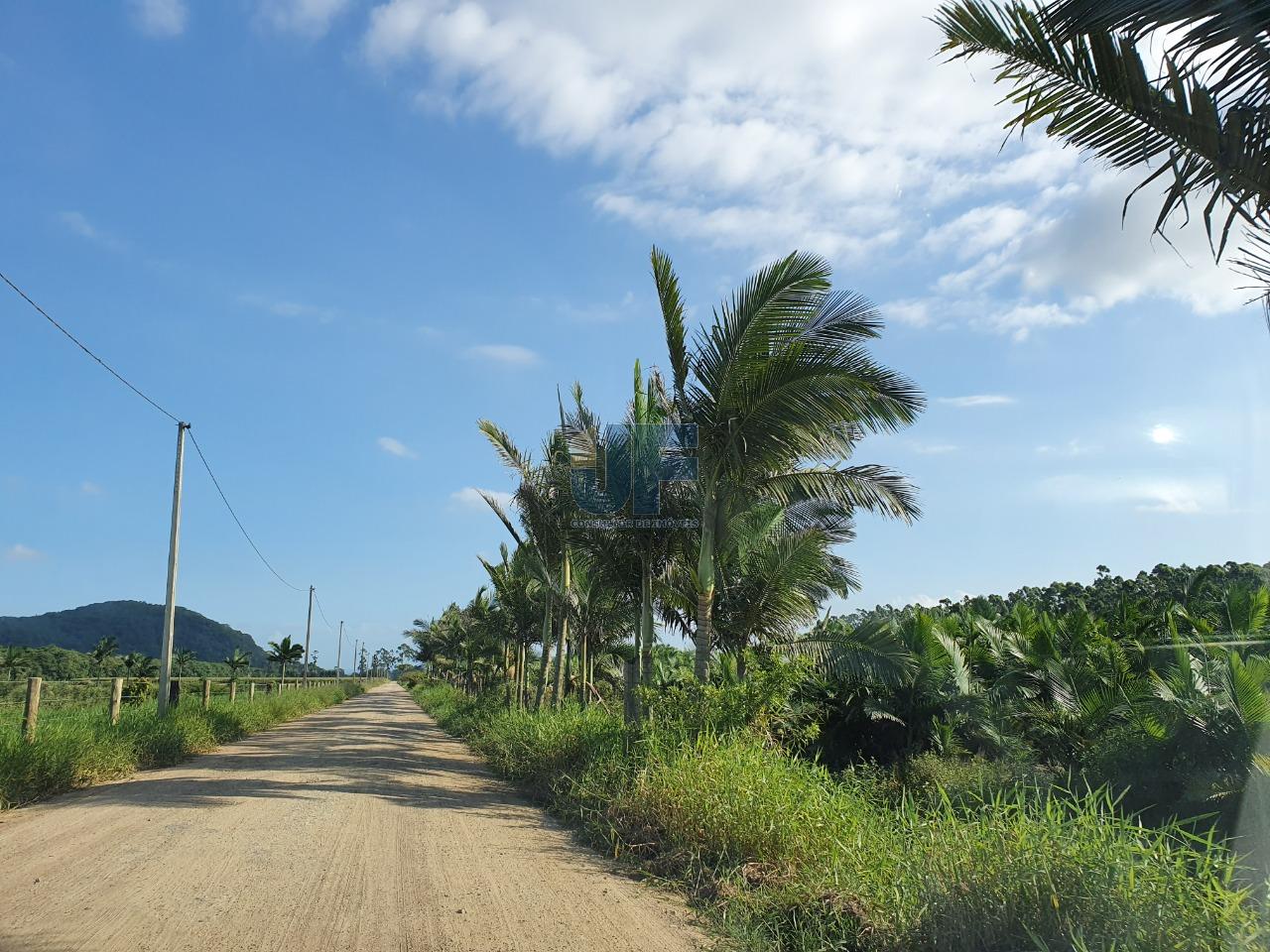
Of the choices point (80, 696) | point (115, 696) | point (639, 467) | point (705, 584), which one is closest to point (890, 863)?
point (705, 584)

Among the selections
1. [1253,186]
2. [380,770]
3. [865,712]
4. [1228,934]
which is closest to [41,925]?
[1228,934]

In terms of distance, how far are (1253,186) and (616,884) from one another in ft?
18.8

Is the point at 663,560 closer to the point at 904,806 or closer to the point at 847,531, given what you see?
the point at 847,531

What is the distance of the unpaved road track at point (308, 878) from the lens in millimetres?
4789

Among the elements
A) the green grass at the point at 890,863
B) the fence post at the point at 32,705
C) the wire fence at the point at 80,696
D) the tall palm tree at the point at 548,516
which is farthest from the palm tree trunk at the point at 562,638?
the fence post at the point at 32,705

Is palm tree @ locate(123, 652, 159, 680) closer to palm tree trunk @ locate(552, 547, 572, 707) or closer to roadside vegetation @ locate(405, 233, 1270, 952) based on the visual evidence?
roadside vegetation @ locate(405, 233, 1270, 952)

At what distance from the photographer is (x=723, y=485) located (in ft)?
36.5

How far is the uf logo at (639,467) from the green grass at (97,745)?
25.1 feet

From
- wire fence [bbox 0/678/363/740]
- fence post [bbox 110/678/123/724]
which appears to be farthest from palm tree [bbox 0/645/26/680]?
fence post [bbox 110/678/123/724]

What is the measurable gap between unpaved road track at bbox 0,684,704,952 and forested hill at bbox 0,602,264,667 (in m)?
135

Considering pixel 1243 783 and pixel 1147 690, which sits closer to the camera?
pixel 1243 783

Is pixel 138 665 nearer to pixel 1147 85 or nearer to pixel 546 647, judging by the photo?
pixel 546 647

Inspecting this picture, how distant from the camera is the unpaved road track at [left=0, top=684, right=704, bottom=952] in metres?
4.79

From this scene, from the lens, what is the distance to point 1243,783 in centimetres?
1011
